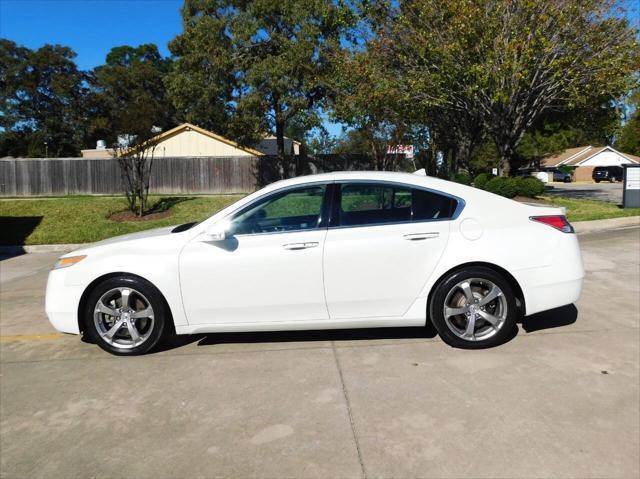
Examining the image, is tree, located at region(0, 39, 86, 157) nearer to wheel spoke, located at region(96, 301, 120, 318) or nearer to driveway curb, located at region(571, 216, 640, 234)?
driveway curb, located at region(571, 216, 640, 234)

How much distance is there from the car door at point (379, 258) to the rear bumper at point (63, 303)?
7.06 feet

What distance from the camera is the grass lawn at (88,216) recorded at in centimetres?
1394

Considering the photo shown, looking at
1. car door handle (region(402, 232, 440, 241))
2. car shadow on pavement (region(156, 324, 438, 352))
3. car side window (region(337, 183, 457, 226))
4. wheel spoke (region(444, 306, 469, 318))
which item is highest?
car side window (region(337, 183, 457, 226))

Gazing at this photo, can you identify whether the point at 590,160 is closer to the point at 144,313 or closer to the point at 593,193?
the point at 593,193

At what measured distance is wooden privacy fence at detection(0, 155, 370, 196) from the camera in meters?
24.7

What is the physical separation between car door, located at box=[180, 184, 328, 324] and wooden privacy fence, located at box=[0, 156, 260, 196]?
21672 mm

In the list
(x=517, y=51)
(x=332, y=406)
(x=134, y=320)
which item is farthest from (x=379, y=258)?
(x=517, y=51)

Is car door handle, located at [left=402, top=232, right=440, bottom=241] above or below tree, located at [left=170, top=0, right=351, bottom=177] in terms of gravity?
below

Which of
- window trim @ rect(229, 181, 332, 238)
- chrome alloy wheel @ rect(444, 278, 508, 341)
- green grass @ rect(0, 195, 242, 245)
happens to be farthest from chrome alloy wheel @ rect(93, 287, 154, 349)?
green grass @ rect(0, 195, 242, 245)

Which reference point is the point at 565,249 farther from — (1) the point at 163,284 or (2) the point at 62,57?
(2) the point at 62,57

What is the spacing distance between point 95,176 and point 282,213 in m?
22.8

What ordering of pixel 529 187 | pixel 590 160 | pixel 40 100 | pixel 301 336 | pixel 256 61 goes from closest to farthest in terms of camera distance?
pixel 301 336, pixel 529 187, pixel 256 61, pixel 40 100, pixel 590 160

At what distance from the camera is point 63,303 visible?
4598 millimetres

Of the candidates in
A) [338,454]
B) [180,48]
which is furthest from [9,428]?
[180,48]
